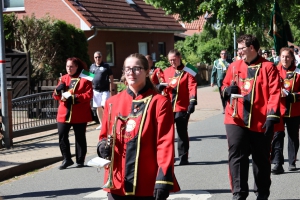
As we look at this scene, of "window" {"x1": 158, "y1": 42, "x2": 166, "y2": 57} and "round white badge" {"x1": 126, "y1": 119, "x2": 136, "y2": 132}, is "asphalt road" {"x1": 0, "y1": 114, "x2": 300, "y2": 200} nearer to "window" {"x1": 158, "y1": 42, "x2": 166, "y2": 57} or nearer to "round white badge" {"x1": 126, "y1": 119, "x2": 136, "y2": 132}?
"round white badge" {"x1": 126, "y1": 119, "x2": 136, "y2": 132}

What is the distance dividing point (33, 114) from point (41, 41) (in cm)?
665

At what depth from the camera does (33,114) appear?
48.1 ft

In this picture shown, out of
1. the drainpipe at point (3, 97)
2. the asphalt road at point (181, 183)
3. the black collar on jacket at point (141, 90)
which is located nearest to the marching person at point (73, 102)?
the asphalt road at point (181, 183)

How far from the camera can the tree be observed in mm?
19922

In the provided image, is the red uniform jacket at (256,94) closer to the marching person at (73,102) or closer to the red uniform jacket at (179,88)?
the red uniform jacket at (179,88)

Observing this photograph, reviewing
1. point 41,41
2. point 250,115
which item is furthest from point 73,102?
point 41,41

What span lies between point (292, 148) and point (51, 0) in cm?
1980

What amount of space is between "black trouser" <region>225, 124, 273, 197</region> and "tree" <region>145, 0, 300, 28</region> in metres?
12.7

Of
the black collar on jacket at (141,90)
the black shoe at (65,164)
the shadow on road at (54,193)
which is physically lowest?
the shadow on road at (54,193)

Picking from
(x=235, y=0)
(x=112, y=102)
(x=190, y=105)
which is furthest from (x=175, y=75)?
(x=235, y=0)

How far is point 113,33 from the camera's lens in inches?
1159

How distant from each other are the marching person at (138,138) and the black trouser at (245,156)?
2.18 metres

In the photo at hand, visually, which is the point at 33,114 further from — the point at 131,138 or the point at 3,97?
the point at 131,138

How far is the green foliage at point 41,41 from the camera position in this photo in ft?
67.5
